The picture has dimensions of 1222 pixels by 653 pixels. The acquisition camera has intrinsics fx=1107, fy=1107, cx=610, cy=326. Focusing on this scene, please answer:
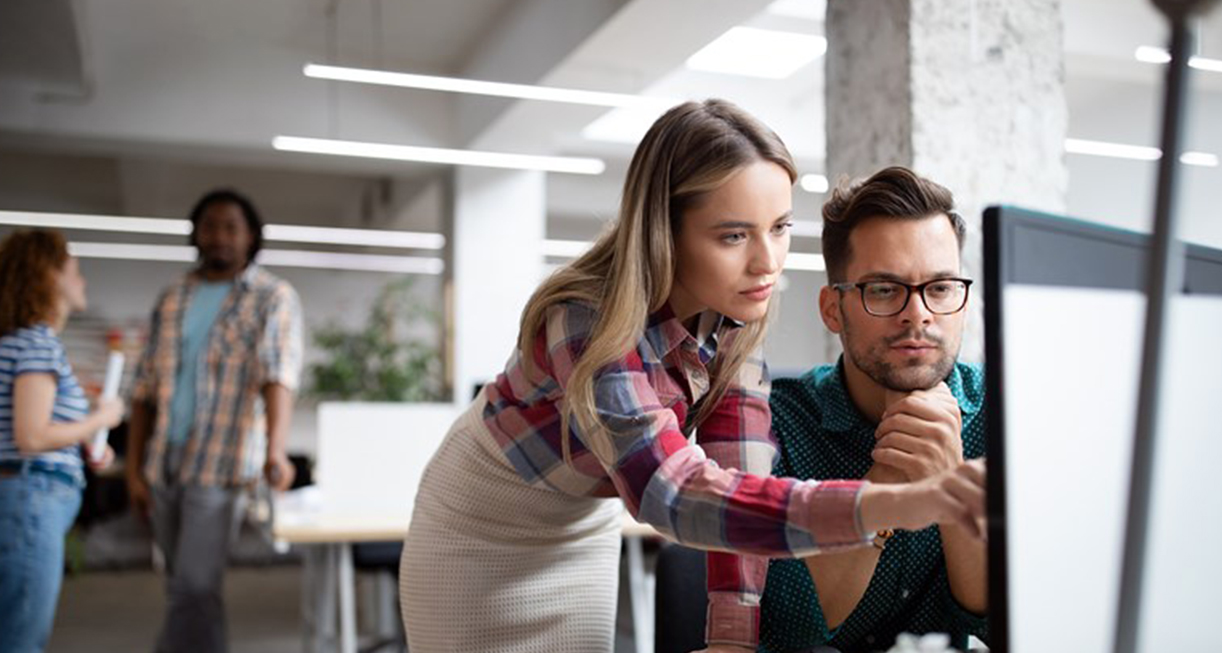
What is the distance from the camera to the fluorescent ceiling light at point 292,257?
1145 centimetres

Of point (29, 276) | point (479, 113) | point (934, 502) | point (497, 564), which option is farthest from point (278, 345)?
point (479, 113)

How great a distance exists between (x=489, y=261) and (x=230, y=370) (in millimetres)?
4695

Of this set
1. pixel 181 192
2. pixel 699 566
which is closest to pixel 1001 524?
pixel 699 566

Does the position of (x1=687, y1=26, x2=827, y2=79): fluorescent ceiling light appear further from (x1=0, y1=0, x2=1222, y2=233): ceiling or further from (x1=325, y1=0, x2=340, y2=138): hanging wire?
(x1=325, y1=0, x2=340, y2=138): hanging wire

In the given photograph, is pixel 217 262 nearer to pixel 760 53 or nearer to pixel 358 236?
pixel 760 53

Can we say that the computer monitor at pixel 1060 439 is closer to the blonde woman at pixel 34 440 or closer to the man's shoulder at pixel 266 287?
the blonde woman at pixel 34 440

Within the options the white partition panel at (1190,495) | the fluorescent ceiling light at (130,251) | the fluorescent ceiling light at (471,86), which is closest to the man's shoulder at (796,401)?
the white partition panel at (1190,495)

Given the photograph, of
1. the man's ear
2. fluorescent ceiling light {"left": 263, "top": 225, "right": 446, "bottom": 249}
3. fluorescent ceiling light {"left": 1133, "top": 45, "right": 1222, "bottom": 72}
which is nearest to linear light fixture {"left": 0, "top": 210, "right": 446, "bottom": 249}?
fluorescent ceiling light {"left": 263, "top": 225, "right": 446, "bottom": 249}

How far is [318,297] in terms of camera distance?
12547 millimetres

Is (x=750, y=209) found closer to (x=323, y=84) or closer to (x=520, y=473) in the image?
(x=520, y=473)

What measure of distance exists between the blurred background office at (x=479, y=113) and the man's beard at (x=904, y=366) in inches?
54.2

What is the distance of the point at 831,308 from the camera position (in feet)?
4.14

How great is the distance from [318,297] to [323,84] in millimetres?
5513

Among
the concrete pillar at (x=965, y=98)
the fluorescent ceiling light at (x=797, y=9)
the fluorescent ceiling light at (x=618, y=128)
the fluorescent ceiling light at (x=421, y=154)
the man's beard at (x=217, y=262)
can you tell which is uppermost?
the fluorescent ceiling light at (x=797, y=9)
